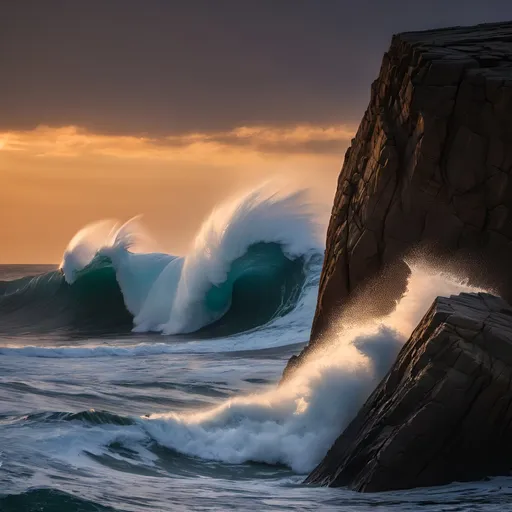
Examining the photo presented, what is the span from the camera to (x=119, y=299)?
88.9 feet

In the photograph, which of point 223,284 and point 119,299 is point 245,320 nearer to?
point 223,284

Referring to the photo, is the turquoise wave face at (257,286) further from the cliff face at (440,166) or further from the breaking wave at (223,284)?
the cliff face at (440,166)

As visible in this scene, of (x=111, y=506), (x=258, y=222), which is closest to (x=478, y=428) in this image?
(x=111, y=506)

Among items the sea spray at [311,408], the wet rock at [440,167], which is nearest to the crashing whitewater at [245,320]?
the sea spray at [311,408]

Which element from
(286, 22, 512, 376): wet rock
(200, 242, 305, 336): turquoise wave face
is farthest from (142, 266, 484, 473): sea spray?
(200, 242, 305, 336): turquoise wave face

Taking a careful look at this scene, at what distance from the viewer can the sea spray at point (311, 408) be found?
8.48m

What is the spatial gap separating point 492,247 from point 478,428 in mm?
3254

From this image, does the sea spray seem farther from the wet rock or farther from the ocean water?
the wet rock

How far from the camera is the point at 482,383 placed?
663 centimetres

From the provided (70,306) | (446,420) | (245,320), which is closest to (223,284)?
(245,320)

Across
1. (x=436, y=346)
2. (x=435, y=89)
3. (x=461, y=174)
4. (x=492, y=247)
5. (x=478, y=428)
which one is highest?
(x=435, y=89)

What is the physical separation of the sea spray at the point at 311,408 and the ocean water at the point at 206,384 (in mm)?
16

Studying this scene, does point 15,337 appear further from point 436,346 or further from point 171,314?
point 436,346

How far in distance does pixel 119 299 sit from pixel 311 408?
61.7 feet
